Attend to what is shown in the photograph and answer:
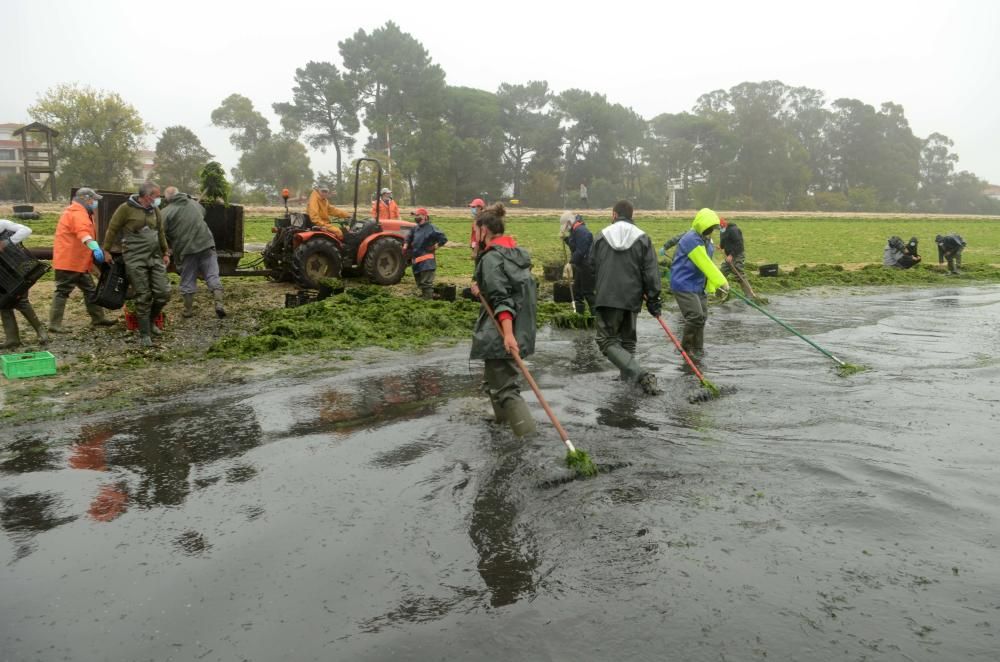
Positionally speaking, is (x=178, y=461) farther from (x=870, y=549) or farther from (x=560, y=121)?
(x=560, y=121)

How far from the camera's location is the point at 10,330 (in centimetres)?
865

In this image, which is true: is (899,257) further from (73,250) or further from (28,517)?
(28,517)

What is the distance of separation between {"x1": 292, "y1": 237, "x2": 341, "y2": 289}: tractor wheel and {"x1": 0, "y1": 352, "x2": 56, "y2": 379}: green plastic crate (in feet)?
17.6

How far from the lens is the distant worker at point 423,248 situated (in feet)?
40.9

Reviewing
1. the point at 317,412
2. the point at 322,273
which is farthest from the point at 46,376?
the point at 322,273

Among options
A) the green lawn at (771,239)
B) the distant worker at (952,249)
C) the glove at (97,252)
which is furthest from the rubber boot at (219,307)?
the distant worker at (952,249)

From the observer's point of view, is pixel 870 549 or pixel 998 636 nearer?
pixel 998 636

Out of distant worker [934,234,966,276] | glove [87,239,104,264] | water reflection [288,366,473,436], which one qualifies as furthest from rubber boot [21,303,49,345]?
distant worker [934,234,966,276]

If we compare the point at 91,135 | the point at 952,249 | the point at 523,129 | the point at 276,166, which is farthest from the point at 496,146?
the point at 952,249

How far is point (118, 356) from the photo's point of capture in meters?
8.60

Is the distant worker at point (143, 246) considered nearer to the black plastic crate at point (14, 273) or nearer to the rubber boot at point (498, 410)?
the black plastic crate at point (14, 273)

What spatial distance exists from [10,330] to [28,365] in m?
1.47

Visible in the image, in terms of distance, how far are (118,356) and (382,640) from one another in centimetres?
669

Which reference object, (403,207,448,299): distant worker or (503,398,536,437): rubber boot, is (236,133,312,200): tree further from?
(503,398,536,437): rubber boot
